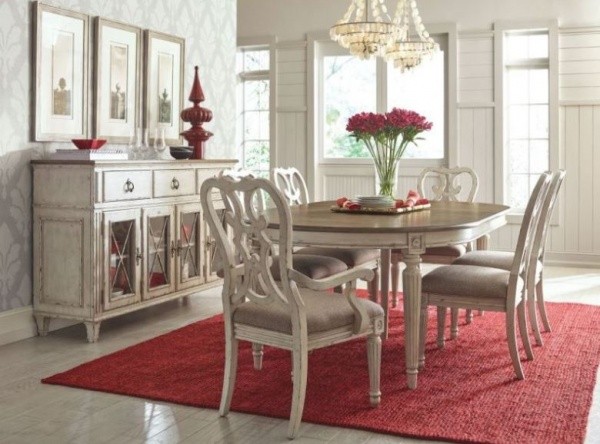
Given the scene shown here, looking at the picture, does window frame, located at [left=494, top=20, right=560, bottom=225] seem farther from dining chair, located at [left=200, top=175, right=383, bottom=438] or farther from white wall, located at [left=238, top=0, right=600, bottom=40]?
dining chair, located at [left=200, top=175, right=383, bottom=438]

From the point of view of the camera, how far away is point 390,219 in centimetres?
360

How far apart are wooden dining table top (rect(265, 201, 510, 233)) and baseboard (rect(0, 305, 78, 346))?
1537mm

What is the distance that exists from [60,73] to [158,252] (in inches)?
45.6

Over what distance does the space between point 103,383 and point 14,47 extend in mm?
1921

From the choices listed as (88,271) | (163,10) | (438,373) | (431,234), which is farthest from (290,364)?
(163,10)

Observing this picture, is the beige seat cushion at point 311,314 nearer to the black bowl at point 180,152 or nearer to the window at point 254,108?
the black bowl at point 180,152

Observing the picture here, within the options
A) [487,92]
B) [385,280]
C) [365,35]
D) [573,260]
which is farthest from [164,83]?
[573,260]

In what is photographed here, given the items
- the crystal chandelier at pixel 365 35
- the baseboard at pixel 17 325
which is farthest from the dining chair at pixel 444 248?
the baseboard at pixel 17 325

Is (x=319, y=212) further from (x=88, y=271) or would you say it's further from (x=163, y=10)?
(x=163, y=10)

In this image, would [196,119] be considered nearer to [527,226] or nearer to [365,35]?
[365,35]

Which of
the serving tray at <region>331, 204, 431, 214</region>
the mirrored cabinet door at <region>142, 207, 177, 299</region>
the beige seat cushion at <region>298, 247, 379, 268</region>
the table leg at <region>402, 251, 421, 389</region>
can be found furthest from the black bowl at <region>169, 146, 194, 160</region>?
the table leg at <region>402, 251, 421, 389</region>

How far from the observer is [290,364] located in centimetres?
371

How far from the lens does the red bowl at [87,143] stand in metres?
4.41

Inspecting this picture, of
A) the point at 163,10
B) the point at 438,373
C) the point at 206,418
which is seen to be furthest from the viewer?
the point at 163,10
